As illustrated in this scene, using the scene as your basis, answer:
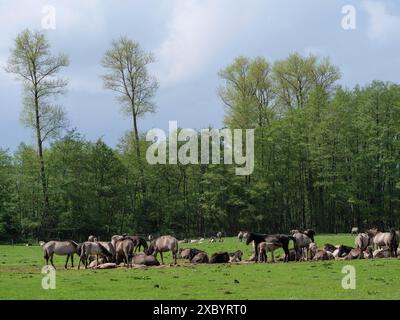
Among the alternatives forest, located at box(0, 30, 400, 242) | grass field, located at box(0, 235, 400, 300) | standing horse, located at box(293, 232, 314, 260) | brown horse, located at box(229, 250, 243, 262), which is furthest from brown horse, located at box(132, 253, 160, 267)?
forest, located at box(0, 30, 400, 242)

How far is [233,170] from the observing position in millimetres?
76625

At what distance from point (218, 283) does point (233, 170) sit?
179 feet

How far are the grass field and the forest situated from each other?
4120cm

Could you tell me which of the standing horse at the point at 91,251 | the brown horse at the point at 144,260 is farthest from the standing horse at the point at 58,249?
the brown horse at the point at 144,260

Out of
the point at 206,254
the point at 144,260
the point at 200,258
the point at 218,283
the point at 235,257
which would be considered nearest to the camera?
the point at 218,283

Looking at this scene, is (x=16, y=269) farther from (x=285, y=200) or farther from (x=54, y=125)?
(x=285, y=200)

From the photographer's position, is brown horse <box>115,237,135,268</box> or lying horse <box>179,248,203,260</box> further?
lying horse <box>179,248,203,260</box>

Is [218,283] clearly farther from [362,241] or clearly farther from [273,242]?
[362,241]

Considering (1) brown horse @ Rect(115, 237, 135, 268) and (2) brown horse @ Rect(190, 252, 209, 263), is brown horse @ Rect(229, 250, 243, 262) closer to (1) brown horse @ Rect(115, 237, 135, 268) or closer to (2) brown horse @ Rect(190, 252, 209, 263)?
(2) brown horse @ Rect(190, 252, 209, 263)

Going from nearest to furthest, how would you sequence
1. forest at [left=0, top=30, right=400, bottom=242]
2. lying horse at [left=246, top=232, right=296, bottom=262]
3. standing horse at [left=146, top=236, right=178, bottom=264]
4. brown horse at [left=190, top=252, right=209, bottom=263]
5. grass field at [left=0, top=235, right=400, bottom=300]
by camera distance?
grass field at [left=0, top=235, right=400, bottom=300] → lying horse at [left=246, top=232, right=296, bottom=262] → brown horse at [left=190, top=252, right=209, bottom=263] → standing horse at [left=146, top=236, right=178, bottom=264] → forest at [left=0, top=30, right=400, bottom=242]

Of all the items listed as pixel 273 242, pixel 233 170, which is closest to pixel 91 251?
pixel 273 242

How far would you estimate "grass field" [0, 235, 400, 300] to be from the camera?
1883 centimetres

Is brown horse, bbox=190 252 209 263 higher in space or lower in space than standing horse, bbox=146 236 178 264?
lower
